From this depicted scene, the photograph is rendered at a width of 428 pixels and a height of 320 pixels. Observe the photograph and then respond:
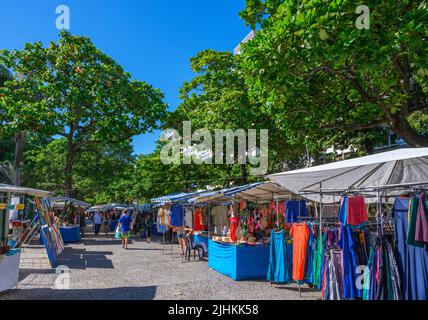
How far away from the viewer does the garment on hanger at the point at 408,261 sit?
201 inches

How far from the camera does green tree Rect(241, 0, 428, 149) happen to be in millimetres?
7137

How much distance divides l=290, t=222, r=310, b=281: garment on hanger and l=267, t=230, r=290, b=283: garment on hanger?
612 mm

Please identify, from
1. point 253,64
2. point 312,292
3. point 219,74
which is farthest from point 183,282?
point 219,74

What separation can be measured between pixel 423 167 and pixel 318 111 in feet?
16.4

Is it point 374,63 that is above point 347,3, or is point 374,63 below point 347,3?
below

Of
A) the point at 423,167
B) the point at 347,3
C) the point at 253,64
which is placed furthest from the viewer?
the point at 253,64

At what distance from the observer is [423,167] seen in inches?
246

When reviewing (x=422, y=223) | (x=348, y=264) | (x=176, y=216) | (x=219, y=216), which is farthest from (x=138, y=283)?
(x=219, y=216)

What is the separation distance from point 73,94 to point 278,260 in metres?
17.8

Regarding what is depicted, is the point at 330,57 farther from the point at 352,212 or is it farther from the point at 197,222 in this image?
the point at 197,222

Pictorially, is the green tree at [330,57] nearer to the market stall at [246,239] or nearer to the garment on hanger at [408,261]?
the market stall at [246,239]

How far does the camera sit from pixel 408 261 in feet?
17.5

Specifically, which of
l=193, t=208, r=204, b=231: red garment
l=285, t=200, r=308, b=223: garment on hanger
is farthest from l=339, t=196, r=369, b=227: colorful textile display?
l=193, t=208, r=204, b=231: red garment

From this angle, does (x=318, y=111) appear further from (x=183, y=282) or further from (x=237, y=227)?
(x=183, y=282)
